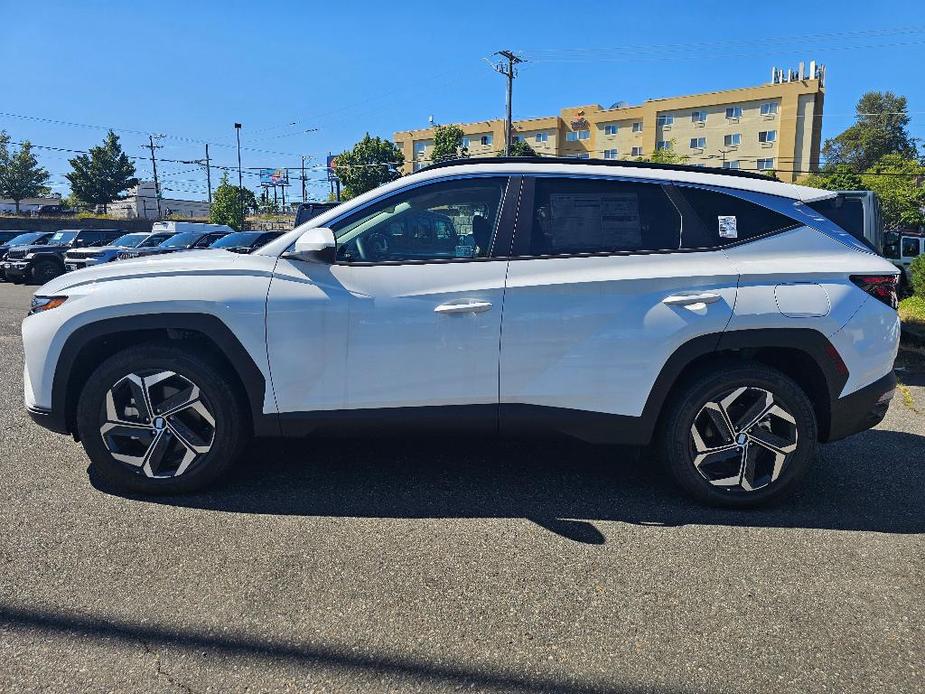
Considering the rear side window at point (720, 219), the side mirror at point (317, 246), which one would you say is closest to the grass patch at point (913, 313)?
the rear side window at point (720, 219)

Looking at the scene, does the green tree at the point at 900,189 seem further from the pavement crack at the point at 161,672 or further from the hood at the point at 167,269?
the pavement crack at the point at 161,672

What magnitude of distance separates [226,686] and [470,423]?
1684 mm

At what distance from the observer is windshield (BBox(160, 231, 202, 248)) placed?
1715 cm

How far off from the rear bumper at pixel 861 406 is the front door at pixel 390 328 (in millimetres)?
1856

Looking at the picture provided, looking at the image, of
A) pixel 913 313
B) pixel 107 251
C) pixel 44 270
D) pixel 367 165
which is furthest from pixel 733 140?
pixel 44 270

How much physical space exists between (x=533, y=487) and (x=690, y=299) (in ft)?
4.53

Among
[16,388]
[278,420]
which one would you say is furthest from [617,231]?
[16,388]

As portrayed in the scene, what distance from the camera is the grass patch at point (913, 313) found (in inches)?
387

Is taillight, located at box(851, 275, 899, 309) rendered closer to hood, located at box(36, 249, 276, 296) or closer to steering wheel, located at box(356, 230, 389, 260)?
steering wheel, located at box(356, 230, 389, 260)

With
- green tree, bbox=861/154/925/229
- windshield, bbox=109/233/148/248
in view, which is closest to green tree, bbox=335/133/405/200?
green tree, bbox=861/154/925/229

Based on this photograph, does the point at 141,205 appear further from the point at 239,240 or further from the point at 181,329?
the point at 181,329

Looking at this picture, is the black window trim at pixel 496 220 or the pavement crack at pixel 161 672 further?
the black window trim at pixel 496 220

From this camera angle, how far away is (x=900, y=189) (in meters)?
41.6

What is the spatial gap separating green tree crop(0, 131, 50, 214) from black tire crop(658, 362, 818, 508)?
90.3m
